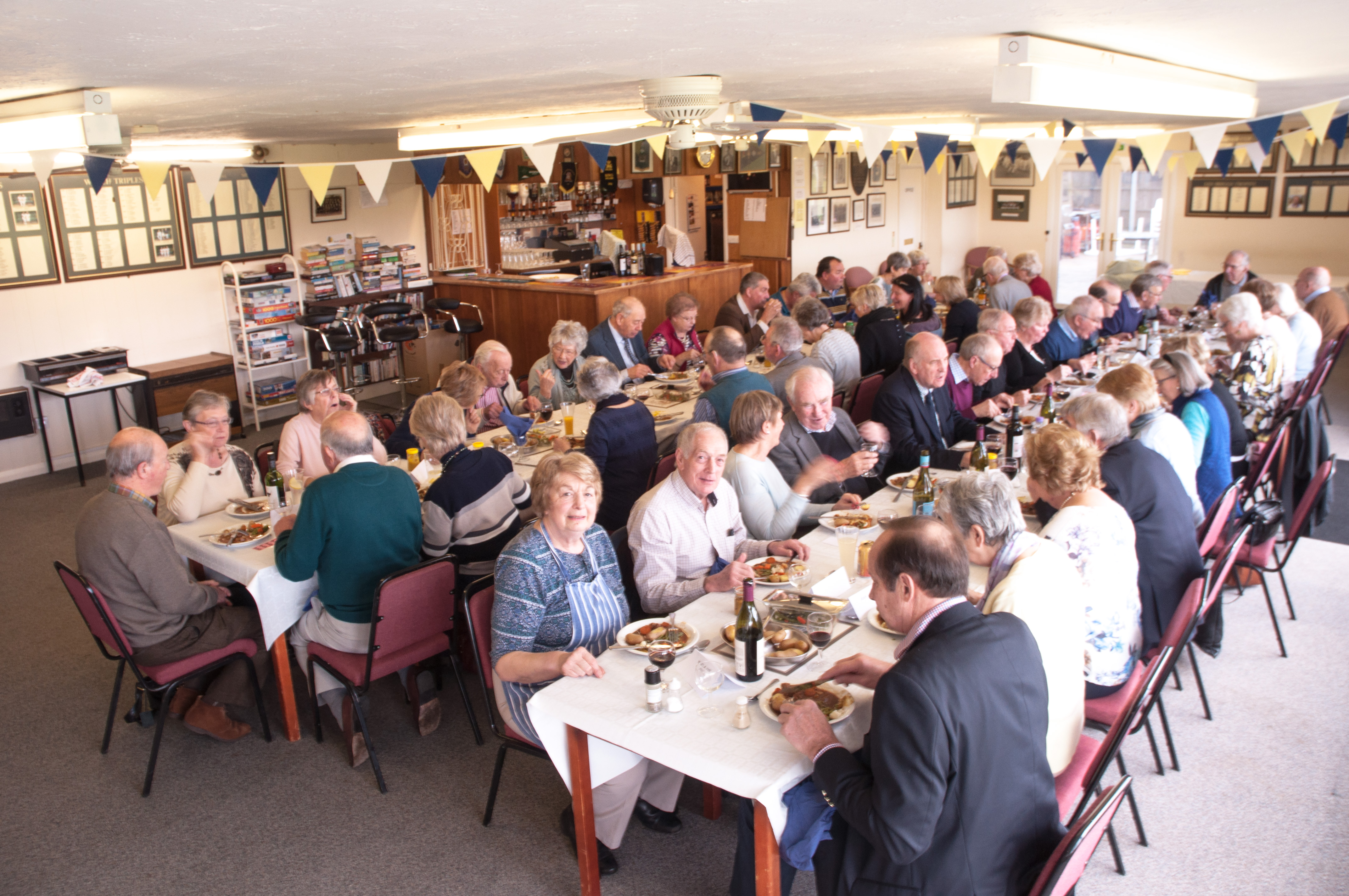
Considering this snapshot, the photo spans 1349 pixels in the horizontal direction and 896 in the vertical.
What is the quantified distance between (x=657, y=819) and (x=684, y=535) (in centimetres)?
107

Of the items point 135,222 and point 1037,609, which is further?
point 135,222

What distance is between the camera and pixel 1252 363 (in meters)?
6.46

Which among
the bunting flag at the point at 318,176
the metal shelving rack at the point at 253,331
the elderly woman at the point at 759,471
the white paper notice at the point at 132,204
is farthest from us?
the metal shelving rack at the point at 253,331

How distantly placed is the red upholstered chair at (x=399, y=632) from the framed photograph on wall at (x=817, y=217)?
10.2m

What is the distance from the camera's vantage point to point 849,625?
10.8ft

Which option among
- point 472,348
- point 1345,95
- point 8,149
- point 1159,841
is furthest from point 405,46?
point 472,348

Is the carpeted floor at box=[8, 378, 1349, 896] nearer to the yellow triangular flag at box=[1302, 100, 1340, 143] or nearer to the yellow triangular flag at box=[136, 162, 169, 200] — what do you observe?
the yellow triangular flag at box=[136, 162, 169, 200]

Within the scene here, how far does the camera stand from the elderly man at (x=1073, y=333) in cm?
754

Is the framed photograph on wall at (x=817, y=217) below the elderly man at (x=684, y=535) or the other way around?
the other way around

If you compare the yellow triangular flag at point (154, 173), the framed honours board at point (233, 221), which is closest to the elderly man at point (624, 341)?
the yellow triangular flag at point (154, 173)

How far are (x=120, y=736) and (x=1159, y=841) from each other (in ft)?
14.5

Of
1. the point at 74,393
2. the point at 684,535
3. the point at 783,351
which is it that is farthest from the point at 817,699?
the point at 74,393

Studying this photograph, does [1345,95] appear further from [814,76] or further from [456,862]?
[456,862]

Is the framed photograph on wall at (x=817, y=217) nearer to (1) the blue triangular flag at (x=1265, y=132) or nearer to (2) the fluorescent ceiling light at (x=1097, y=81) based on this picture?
(1) the blue triangular flag at (x=1265, y=132)
